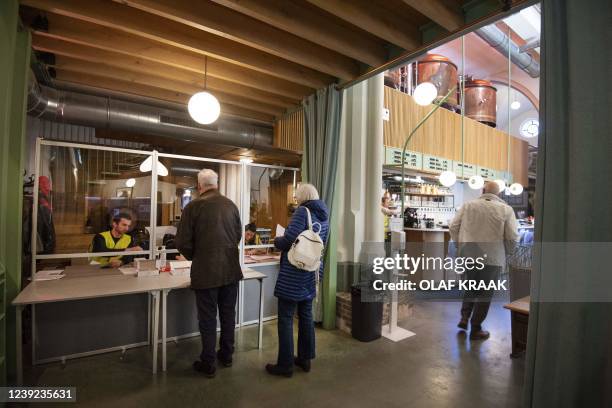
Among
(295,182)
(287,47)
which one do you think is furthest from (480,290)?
(287,47)

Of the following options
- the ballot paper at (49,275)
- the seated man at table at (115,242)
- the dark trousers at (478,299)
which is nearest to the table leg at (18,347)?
the ballot paper at (49,275)

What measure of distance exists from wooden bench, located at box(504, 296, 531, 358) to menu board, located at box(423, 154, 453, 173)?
3.06m

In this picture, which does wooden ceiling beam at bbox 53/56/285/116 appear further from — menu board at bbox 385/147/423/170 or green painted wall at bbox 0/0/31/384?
menu board at bbox 385/147/423/170

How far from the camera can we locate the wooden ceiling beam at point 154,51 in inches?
103

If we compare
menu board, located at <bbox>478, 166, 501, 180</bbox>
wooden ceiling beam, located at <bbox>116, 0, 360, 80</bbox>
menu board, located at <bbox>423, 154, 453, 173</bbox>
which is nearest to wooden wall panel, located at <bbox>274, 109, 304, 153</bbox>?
wooden ceiling beam, located at <bbox>116, 0, 360, 80</bbox>

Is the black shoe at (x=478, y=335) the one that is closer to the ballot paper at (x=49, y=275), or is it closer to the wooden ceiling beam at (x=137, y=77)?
the wooden ceiling beam at (x=137, y=77)

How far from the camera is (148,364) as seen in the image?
9.37 feet

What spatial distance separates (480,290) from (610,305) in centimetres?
242

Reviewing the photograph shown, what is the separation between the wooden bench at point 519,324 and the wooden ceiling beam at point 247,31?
2.75 m

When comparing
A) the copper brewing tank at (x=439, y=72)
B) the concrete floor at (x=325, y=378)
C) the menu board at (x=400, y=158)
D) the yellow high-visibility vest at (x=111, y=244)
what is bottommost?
the concrete floor at (x=325, y=378)

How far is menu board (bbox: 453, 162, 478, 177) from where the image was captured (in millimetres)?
6457

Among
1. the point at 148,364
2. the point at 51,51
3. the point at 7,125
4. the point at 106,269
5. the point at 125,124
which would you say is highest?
the point at 51,51

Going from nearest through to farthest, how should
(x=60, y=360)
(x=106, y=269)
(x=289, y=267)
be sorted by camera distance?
1. (x=289, y=267)
2. (x=60, y=360)
3. (x=106, y=269)

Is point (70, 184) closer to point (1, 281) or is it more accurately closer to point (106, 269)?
point (106, 269)
